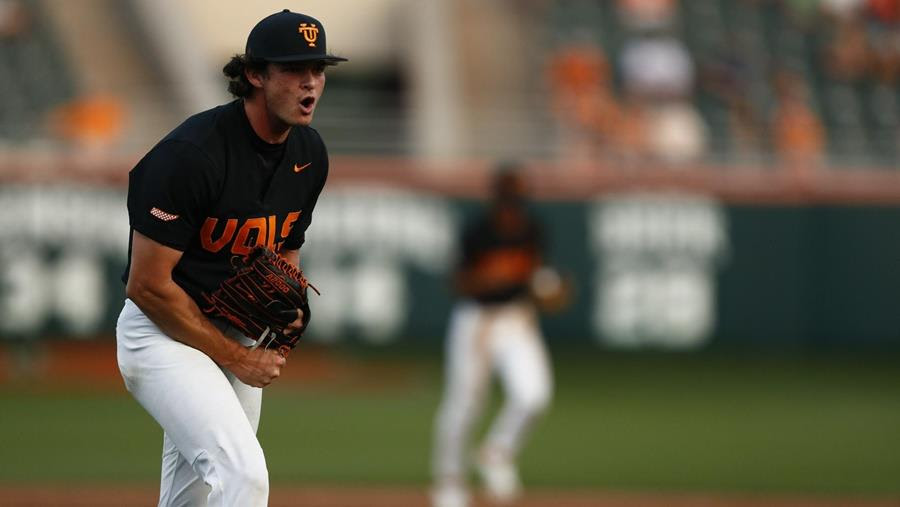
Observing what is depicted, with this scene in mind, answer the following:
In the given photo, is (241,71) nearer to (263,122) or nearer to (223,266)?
(263,122)

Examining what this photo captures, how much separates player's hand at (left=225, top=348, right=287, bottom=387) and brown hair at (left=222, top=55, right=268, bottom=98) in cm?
94

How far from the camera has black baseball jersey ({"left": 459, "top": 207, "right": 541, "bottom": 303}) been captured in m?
10.4

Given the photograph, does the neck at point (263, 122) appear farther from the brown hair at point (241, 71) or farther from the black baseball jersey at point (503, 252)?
the black baseball jersey at point (503, 252)

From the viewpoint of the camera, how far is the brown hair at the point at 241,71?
5168 millimetres

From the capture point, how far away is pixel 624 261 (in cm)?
1767

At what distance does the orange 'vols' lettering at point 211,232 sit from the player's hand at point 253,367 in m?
0.39

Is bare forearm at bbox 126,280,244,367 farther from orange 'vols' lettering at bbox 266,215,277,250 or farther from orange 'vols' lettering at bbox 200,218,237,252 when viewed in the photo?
orange 'vols' lettering at bbox 266,215,277,250

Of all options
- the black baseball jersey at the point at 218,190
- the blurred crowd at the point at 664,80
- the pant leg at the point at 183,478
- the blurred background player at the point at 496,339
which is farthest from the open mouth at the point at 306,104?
the blurred crowd at the point at 664,80

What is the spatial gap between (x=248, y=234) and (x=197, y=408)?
2.23ft

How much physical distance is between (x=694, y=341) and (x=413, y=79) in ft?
22.3

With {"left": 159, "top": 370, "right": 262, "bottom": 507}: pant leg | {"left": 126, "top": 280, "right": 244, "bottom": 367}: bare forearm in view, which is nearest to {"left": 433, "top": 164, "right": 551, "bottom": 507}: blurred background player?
{"left": 159, "top": 370, "right": 262, "bottom": 507}: pant leg

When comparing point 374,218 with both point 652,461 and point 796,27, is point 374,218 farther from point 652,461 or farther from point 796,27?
point 796,27

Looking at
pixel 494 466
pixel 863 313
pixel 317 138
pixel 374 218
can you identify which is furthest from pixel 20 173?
pixel 317 138

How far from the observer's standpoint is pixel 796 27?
21.9 m
